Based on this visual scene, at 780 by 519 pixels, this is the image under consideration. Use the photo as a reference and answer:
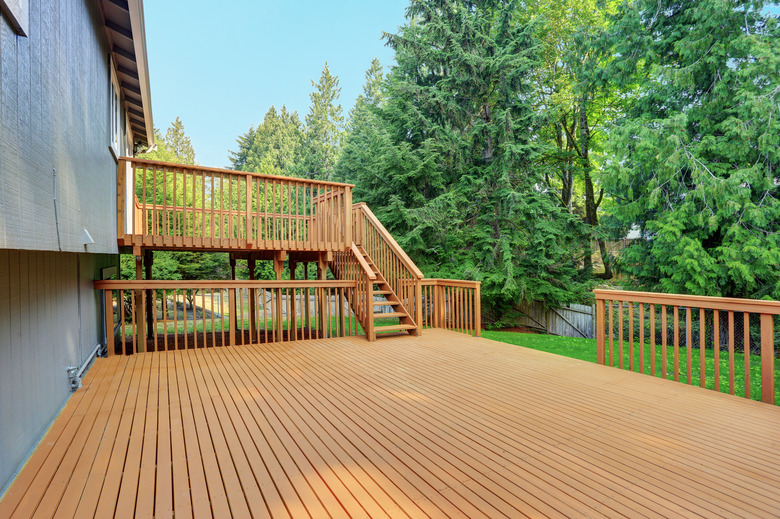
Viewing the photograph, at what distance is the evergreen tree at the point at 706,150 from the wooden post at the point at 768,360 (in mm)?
5224

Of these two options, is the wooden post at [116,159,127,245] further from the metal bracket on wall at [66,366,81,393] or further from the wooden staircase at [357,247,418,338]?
the wooden staircase at [357,247,418,338]

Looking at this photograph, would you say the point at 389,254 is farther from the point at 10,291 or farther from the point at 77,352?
the point at 10,291

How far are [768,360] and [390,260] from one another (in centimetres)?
492

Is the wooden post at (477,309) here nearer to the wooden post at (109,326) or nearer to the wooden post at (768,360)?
the wooden post at (768,360)

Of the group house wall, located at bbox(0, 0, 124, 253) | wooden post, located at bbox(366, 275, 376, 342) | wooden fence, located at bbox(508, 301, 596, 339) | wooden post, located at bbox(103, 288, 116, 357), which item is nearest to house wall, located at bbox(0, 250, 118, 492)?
house wall, located at bbox(0, 0, 124, 253)

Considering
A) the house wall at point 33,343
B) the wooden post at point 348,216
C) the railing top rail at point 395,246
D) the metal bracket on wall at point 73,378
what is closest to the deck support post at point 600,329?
the railing top rail at point 395,246

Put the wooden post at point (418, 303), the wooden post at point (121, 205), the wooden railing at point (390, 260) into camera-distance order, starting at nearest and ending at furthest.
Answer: the wooden post at point (121, 205)
the wooden post at point (418, 303)
the wooden railing at point (390, 260)

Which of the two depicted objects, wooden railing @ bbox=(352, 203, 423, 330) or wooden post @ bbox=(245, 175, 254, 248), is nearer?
wooden post @ bbox=(245, 175, 254, 248)

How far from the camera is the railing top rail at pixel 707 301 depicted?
10.5 ft

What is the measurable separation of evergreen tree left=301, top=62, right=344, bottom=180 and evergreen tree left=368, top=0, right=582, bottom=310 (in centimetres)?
1216

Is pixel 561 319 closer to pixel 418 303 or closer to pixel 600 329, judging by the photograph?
pixel 418 303

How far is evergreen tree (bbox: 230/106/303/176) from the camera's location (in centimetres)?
2745

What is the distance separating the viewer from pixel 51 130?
2006 mm

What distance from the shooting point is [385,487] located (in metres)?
1.93
